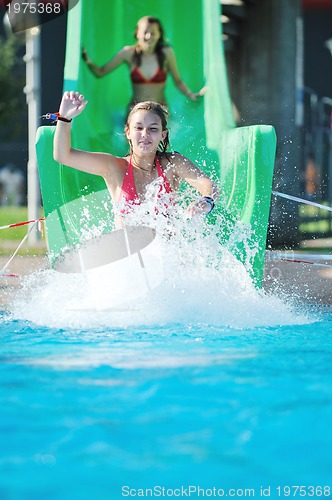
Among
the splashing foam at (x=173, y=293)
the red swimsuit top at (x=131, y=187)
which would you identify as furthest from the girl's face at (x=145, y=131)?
the splashing foam at (x=173, y=293)

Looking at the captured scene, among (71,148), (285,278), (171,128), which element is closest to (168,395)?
(71,148)

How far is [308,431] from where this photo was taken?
188 centimetres

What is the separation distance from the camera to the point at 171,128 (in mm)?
5242

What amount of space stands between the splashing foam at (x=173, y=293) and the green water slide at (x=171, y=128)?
0.47ft

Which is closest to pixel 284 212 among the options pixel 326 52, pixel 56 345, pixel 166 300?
pixel 166 300

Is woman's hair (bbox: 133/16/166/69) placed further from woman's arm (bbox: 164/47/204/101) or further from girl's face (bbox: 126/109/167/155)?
girl's face (bbox: 126/109/167/155)

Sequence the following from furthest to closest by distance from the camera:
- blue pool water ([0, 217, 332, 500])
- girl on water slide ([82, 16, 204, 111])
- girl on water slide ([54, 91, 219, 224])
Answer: girl on water slide ([82, 16, 204, 111]) → girl on water slide ([54, 91, 219, 224]) → blue pool water ([0, 217, 332, 500])

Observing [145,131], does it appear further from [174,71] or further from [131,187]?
[174,71]

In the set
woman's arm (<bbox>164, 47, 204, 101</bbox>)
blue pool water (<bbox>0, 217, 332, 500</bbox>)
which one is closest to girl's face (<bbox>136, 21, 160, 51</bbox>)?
woman's arm (<bbox>164, 47, 204, 101</bbox>)

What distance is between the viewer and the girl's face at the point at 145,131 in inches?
136

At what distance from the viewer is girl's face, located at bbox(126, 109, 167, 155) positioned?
345cm

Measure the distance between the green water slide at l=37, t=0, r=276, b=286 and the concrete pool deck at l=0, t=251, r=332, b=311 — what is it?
0.44 meters

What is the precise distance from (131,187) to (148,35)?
285cm

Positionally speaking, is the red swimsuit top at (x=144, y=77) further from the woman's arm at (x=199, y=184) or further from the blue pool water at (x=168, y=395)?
the blue pool water at (x=168, y=395)
